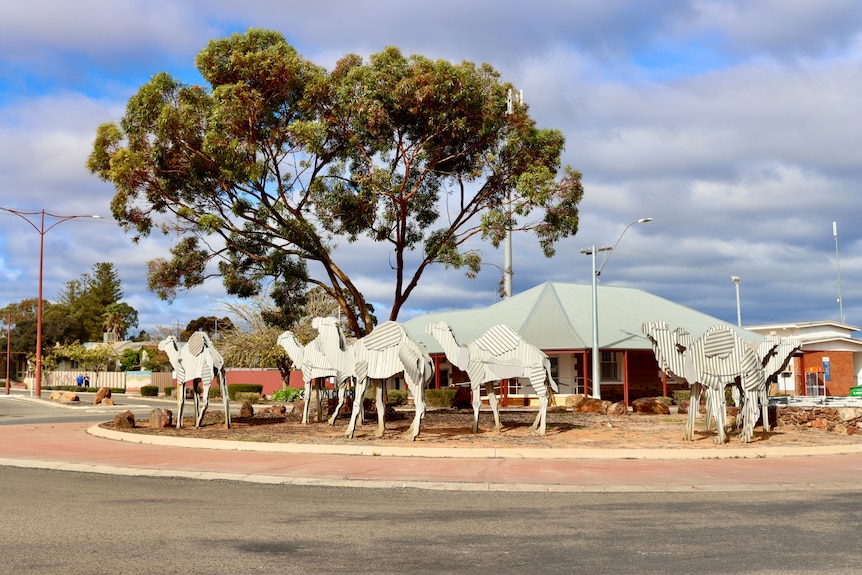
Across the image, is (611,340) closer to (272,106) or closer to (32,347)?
(272,106)

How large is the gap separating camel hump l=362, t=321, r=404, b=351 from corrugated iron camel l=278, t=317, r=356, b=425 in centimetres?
100

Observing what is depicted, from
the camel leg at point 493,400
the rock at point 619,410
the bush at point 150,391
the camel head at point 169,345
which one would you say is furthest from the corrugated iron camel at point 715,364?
the bush at point 150,391

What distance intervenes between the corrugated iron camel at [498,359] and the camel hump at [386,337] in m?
1.49

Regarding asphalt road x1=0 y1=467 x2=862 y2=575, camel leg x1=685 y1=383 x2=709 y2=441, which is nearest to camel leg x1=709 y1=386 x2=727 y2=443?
camel leg x1=685 y1=383 x2=709 y2=441

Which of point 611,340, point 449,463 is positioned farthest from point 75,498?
point 611,340

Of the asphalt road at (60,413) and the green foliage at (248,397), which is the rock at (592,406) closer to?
the asphalt road at (60,413)

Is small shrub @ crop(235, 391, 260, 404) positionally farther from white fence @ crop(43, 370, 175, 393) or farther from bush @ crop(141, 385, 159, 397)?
white fence @ crop(43, 370, 175, 393)

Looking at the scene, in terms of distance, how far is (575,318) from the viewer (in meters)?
38.6

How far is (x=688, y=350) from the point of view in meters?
18.3

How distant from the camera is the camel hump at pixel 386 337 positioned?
18.6 meters

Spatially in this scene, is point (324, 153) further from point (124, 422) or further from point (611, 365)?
point (611, 365)

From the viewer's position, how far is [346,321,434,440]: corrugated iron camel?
18203 mm

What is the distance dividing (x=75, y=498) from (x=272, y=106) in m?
14.0

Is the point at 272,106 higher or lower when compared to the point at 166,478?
higher
